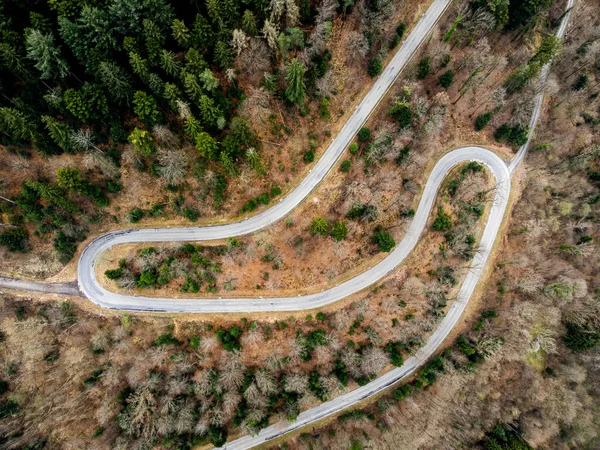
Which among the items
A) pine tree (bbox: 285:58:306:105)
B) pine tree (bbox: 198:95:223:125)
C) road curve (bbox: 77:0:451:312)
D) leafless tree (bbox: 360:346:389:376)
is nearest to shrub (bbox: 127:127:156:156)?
pine tree (bbox: 198:95:223:125)

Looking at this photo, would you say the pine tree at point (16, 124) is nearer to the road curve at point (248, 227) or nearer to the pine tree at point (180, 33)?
the road curve at point (248, 227)

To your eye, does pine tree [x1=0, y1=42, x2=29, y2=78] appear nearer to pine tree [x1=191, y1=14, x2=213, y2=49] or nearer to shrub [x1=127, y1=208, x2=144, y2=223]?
pine tree [x1=191, y1=14, x2=213, y2=49]

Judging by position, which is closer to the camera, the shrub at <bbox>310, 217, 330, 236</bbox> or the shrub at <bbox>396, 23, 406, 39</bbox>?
the shrub at <bbox>310, 217, 330, 236</bbox>

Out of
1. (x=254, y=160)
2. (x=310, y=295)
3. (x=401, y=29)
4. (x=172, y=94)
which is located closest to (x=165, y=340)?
(x=310, y=295)

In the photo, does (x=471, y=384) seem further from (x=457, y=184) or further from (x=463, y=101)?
(x=463, y=101)

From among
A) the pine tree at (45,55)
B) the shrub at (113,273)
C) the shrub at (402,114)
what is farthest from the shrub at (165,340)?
the shrub at (402,114)

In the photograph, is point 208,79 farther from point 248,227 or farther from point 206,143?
point 248,227

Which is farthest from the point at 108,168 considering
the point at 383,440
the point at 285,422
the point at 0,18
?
the point at 383,440
